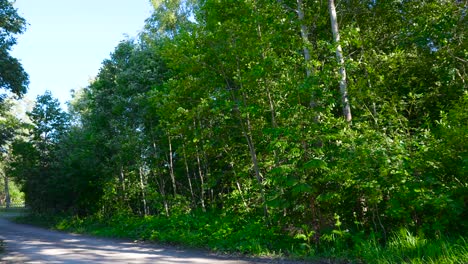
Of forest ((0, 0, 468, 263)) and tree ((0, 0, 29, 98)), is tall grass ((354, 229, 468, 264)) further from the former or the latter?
tree ((0, 0, 29, 98))

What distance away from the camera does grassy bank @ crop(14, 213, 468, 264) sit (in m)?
6.66

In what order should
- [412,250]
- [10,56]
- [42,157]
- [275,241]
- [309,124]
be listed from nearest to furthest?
1. [412,250]
2. [309,124]
3. [275,241]
4. [10,56]
5. [42,157]

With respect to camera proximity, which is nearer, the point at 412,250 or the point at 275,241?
the point at 412,250

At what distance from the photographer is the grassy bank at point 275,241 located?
21.9ft

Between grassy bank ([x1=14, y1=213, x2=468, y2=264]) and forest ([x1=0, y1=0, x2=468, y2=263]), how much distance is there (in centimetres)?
5

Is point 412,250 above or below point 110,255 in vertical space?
above

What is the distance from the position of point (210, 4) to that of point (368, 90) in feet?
19.7

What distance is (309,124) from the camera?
9.29 meters

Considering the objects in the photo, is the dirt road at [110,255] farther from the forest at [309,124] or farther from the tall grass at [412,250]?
the tall grass at [412,250]

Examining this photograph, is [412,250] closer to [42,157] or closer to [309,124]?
[309,124]

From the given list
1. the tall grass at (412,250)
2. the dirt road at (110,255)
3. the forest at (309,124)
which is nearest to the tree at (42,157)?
the forest at (309,124)

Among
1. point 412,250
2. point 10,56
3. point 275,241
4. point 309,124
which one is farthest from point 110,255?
point 10,56

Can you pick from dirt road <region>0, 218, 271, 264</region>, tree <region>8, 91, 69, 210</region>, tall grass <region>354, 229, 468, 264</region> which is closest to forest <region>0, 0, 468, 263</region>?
tall grass <region>354, 229, 468, 264</region>

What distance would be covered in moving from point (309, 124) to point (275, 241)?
3.36 metres
